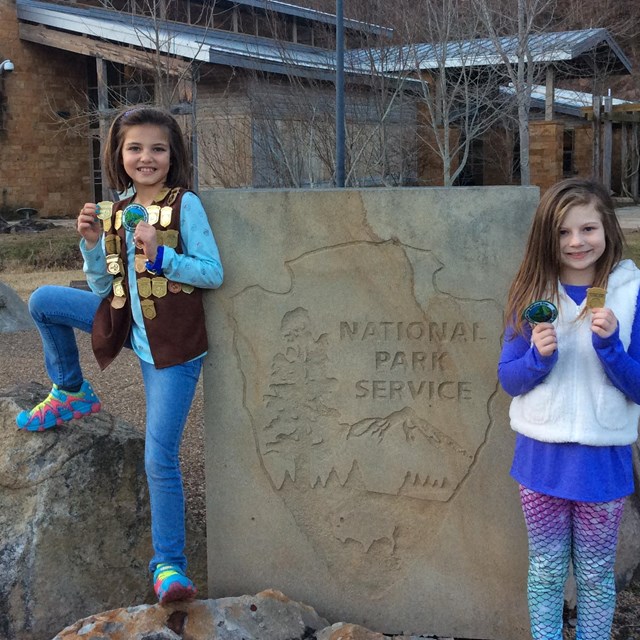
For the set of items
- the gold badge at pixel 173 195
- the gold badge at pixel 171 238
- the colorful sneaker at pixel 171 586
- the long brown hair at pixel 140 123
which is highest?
the long brown hair at pixel 140 123

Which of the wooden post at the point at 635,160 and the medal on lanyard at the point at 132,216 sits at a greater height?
the wooden post at the point at 635,160

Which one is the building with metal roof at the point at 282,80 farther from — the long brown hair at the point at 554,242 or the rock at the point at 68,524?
the long brown hair at the point at 554,242

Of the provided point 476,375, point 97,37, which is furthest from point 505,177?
point 476,375

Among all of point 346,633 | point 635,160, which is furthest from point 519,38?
point 635,160

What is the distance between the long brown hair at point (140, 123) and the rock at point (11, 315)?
527 cm

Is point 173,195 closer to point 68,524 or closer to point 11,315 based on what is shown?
point 68,524

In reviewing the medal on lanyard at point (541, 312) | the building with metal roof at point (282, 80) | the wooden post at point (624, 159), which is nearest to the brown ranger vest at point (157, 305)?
the medal on lanyard at point (541, 312)

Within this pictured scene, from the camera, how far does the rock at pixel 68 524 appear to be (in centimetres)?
321

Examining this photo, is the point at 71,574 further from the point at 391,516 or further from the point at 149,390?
the point at 391,516

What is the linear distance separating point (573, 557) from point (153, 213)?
1.74m

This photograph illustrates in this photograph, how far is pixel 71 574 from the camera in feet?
10.8

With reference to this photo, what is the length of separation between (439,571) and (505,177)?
17.3 meters

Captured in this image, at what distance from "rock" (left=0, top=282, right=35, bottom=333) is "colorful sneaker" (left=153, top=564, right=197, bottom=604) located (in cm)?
554

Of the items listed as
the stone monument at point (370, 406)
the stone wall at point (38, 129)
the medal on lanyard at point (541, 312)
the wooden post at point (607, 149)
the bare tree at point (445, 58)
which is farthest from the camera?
the wooden post at point (607, 149)
